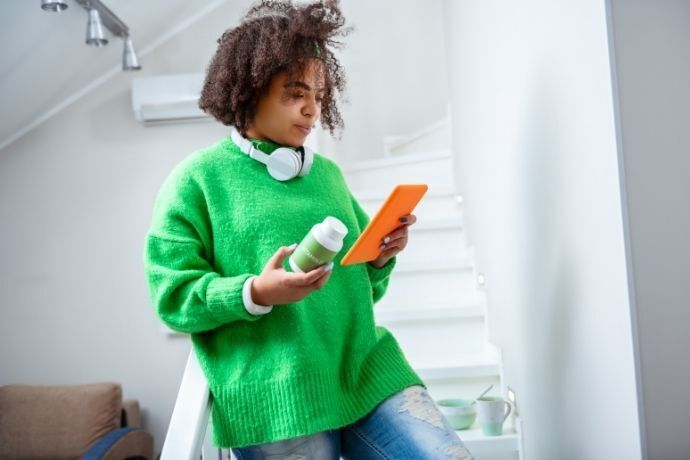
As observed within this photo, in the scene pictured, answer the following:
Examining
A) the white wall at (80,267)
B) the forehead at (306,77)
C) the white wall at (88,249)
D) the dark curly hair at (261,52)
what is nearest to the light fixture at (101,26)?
the white wall at (88,249)

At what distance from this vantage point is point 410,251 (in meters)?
2.92

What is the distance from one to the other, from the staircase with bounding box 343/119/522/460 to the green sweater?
906 millimetres

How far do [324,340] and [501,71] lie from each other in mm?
1097

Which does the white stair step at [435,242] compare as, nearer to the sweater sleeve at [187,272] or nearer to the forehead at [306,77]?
the forehead at [306,77]

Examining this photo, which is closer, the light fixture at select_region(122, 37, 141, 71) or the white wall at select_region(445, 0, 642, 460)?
the white wall at select_region(445, 0, 642, 460)

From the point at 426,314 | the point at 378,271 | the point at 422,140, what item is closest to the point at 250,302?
the point at 378,271

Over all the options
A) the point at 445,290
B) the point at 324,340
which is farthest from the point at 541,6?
the point at 445,290

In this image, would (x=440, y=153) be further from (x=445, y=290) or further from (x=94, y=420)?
(x=94, y=420)

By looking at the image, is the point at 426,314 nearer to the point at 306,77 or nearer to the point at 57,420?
the point at 306,77

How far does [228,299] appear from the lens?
3.33 feet

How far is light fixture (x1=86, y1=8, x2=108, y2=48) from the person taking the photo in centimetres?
274


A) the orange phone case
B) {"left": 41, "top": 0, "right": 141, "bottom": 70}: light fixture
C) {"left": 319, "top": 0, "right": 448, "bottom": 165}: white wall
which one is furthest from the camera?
{"left": 319, "top": 0, "right": 448, "bottom": 165}: white wall

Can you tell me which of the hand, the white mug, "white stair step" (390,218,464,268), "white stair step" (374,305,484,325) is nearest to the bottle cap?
the hand

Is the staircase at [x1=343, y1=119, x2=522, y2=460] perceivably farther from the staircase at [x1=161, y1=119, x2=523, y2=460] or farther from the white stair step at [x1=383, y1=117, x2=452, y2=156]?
the white stair step at [x1=383, y1=117, x2=452, y2=156]
